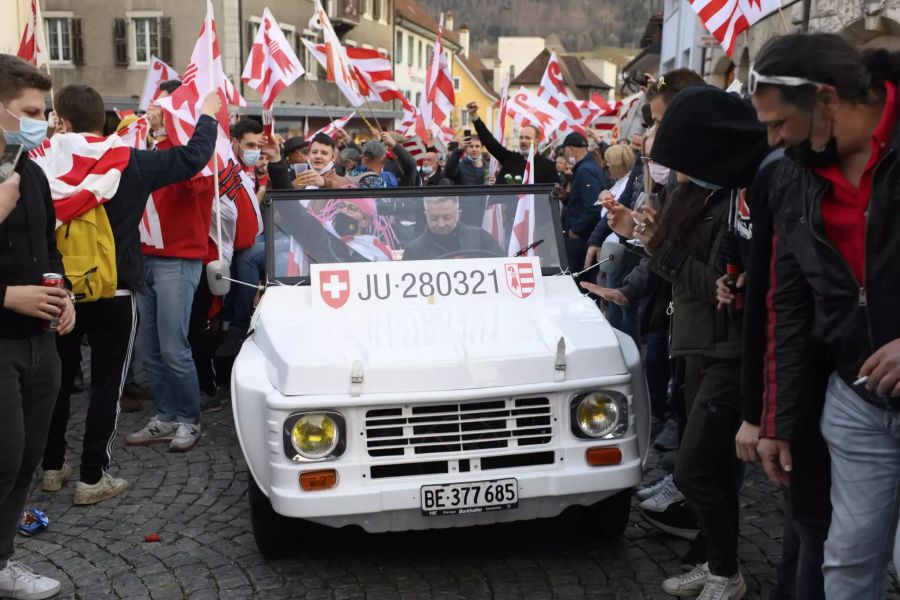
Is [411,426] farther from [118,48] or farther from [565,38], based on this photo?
[565,38]

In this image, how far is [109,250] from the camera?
5645 millimetres

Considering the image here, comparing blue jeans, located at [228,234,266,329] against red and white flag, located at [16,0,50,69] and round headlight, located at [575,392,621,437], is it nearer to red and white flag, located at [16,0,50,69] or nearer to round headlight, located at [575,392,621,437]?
red and white flag, located at [16,0,50,69]

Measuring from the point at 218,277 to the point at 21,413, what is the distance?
60.6 inches

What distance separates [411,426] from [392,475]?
0.78ft

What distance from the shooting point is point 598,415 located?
15.0ft

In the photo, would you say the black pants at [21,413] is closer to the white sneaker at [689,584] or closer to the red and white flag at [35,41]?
the white sneaker at [689,584]

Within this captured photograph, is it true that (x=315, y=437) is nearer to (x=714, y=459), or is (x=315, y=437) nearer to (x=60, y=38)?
(x=714, y=459)

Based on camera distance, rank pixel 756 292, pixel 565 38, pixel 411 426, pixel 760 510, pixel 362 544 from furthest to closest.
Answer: pixel 565 38 < pixel 760 510 < pixel 362 544 < pixel 411 426 < pixel 756 292

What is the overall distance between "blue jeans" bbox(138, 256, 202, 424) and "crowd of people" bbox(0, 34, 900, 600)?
15 millimetres

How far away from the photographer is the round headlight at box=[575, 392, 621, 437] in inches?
179

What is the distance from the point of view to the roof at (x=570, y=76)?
107m

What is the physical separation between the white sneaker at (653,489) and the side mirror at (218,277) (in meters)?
2.55

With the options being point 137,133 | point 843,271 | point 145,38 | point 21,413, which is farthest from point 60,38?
point 843,271

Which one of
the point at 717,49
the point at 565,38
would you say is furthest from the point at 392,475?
the point at 565,38
